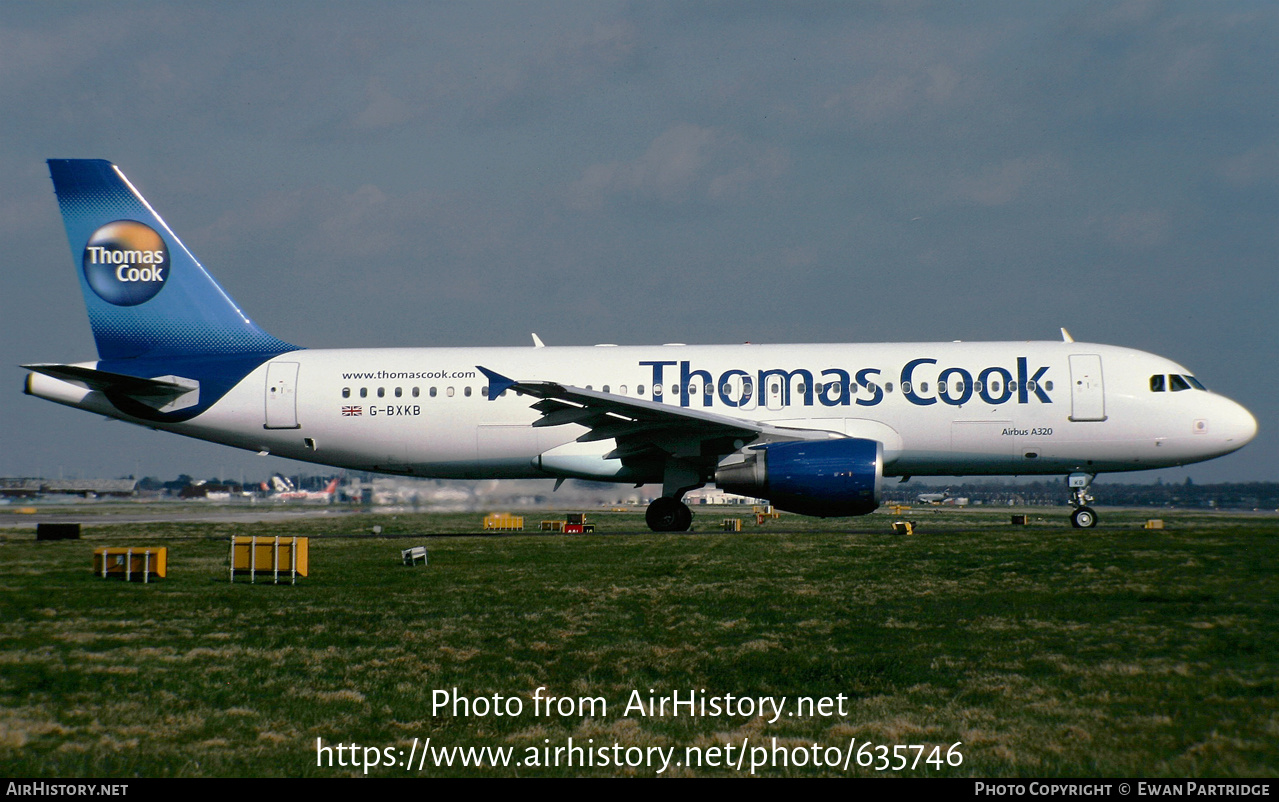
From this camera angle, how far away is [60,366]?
67.0ft

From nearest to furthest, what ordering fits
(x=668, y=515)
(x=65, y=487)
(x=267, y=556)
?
1. (x=267, y=556)
2. (x=668, y=515)
3. (x=65, y=487)

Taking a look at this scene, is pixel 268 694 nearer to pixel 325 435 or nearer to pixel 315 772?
pixel 315 772

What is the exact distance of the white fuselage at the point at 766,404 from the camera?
20.6m

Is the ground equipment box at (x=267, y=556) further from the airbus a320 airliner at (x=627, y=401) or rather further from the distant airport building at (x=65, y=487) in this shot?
the distant airport building at (x=65, y=487)

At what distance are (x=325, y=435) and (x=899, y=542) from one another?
12760 millimetres

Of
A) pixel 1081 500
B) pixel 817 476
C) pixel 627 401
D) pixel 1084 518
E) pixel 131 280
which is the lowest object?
pixel 1084 518

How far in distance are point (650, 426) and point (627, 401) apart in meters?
1.38

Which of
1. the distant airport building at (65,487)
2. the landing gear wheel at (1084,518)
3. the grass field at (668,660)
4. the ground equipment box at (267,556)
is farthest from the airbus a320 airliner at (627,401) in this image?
the distant airport building at (65,487)

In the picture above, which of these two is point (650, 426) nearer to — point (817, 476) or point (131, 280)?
point (817, 476)

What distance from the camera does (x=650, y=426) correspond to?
20125mm

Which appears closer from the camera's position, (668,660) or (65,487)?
(668,660)

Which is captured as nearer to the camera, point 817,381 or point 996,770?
point 996,770

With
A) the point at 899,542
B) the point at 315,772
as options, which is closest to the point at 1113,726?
the point at 315,772

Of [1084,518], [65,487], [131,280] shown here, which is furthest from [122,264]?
[65,487]
